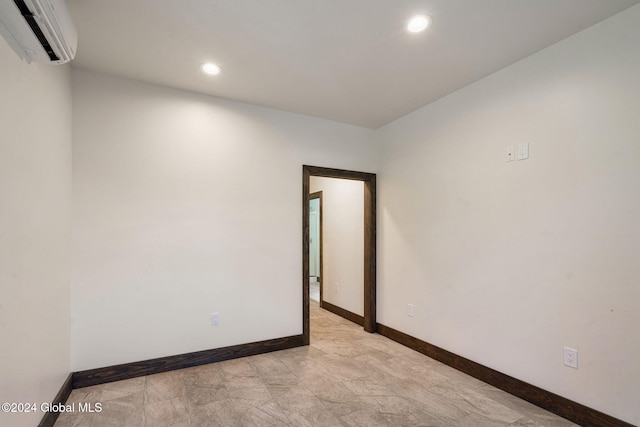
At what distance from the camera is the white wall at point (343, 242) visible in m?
4.20

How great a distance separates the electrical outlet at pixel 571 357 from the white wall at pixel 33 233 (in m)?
3.15

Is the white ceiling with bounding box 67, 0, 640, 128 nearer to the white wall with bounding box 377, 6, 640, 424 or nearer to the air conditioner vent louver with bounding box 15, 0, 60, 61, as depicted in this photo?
the white wall with bounding box 377, 6, 640, 424

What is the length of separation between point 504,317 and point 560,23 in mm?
2118

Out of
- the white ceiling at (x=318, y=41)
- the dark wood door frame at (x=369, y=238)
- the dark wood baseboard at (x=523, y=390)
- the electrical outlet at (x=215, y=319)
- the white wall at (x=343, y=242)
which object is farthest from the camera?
the white wall at (x=343, y=242)

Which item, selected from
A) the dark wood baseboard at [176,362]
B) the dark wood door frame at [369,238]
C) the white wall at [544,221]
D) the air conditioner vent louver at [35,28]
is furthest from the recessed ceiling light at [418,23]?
the dark wood baseboard at [176,362]

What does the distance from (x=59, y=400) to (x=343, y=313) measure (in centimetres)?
320

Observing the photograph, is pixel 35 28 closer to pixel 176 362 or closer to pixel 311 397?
pixel 176 362

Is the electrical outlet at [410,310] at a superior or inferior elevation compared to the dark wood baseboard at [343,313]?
superior

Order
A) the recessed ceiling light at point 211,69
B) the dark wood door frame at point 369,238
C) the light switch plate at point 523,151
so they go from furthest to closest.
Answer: the dark wood door frame at point 369,238 < the recessed ceiling light at point 211,69 < the light switch plate at point 523,151

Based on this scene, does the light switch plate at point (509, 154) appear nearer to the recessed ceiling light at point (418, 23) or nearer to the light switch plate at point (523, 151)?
the light switch plate at point (523, 151)

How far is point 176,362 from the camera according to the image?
2.72 meters

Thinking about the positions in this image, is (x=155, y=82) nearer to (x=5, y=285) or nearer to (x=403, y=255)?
(x=5, y=285)

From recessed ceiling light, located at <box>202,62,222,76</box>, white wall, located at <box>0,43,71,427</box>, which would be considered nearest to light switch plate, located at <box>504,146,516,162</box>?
recessed ceiling light, located at <box>202,62,222,76</box>

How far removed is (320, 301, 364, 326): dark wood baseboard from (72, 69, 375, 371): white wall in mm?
1067
